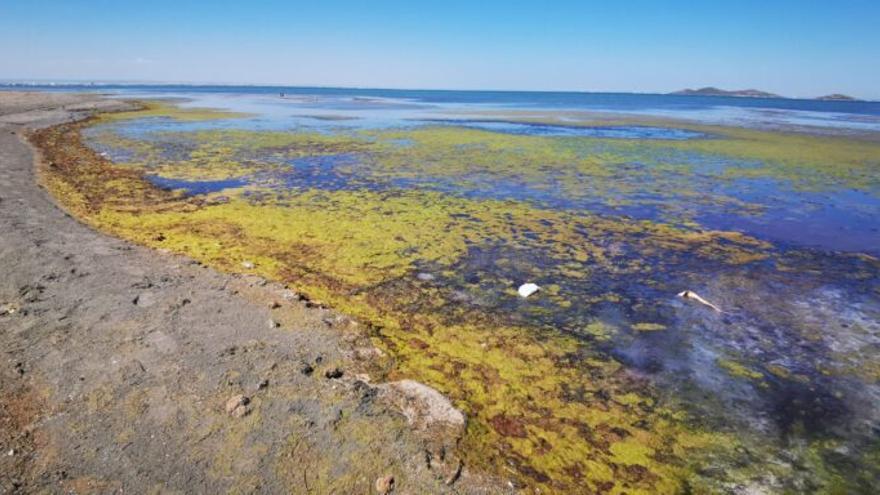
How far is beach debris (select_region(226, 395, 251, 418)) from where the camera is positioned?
375cm

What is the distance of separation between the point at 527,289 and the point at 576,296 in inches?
25.1

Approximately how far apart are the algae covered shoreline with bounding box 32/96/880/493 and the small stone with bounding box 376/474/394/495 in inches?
23.2

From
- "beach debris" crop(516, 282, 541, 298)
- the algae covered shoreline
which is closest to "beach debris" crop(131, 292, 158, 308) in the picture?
the algae covered shoreline

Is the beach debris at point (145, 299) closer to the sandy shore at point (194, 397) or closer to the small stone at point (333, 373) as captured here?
the sandy shore at point (194, 397)

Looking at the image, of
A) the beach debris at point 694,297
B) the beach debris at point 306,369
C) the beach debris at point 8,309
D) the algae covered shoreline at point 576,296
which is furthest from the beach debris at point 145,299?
the beach debris at point 694,297

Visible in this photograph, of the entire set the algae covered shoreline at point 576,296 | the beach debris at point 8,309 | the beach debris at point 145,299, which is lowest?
the algae covered shoreline at point 576,296

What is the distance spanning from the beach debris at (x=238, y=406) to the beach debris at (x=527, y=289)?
3648 mm

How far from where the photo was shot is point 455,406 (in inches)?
163

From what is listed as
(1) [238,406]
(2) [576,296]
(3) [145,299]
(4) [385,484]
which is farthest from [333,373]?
(2) [576,296]

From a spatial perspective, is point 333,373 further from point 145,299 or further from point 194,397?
point 145,299

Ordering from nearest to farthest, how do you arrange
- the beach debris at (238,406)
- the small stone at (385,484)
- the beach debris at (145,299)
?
the small stone at (385,484) → the beach debris at (238,406) → the beach debris at (145,299)

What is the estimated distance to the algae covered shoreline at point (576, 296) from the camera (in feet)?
12.6

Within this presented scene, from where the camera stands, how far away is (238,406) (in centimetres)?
382

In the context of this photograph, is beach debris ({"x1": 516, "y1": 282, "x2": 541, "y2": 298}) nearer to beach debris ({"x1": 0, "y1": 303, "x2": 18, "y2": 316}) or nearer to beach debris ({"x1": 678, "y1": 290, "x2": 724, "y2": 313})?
beach debris ({"x1": 678, "y1": 290, "x2": 724, "y2": 313})
